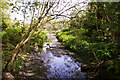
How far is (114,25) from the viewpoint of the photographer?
4.22 metres

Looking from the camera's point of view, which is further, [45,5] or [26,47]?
[26,47]

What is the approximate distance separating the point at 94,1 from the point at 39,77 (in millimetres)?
5218

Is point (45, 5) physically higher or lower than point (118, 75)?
higher

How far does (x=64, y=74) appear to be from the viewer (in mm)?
5922

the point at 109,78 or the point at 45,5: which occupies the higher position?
the point at 45,5

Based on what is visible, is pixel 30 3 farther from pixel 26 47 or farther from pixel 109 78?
pixel 109 78

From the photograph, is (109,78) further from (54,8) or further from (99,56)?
(54,8)

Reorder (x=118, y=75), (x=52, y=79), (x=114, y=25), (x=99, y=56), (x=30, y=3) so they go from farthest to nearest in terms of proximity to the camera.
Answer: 1. (x=99, y=56)
2. (x=52, y=79)
3. (x=118, y=75)
4. (x=30, y=3)
5. (x=114, y=25)

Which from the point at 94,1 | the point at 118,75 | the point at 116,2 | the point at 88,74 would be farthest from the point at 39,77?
the point at 116,2

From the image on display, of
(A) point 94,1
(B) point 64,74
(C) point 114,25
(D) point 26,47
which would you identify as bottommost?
(B) point 64,74

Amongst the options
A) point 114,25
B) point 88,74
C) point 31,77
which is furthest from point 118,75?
point 31,77

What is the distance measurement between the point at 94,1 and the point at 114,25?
5.20 feet

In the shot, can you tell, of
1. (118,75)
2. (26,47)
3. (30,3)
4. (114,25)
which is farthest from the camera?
(26,47)

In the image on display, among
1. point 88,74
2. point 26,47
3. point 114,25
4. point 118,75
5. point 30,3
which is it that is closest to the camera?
point 114,25
